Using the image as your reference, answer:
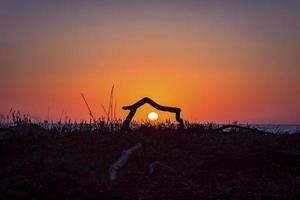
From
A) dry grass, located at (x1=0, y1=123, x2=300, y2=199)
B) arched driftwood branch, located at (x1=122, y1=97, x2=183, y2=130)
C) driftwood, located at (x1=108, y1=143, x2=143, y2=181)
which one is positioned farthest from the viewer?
arched driftwood branch, located at (x1=122, y1=97, x2=183, y2=130)

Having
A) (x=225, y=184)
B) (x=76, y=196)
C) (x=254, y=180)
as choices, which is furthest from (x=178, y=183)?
(x=76, y=196)

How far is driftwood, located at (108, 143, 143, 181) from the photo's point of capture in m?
12.1

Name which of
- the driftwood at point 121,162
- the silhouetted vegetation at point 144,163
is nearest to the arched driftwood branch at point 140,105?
the silhouetted vegetation at point 144,163

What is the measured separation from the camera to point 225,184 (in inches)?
464

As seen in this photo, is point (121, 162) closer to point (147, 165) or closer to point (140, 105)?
point (147, 165)

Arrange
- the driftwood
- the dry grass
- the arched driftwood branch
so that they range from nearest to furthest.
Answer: the dry grass
the driftwood
the arched driftwood branch

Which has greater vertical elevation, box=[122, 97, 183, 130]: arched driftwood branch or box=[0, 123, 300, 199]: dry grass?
box=[122, 97, 183, 130]: arched driftwood branch

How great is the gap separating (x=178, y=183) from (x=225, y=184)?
103 cm

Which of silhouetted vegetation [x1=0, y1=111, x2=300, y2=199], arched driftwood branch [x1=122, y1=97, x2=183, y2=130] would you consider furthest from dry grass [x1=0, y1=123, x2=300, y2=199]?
arched driftwood branch [x1=122, y1=97, x2=183, y2=130]

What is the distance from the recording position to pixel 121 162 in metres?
13.1

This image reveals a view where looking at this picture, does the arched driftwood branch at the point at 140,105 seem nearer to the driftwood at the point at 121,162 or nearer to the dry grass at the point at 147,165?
the dry grass at the point at 147,165

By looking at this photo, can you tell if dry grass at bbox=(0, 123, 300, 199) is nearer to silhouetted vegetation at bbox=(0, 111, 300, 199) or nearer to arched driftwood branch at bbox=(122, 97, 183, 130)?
silhouetted vegetation at bbox=(0, 111, 300, 199)

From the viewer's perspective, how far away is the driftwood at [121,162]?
1212 centimetres

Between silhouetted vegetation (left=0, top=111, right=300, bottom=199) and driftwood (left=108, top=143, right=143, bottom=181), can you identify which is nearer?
silhouetted vegetation (left=0, top=111, right=300, bottom=199)
